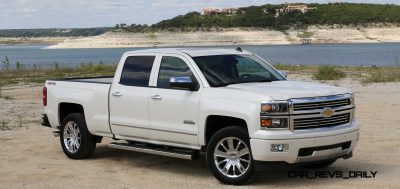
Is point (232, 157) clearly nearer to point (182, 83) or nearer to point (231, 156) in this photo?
point (231, 156)

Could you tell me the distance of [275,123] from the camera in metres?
8.05

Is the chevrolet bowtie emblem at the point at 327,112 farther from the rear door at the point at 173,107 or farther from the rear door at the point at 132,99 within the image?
the rear door at the point at 132,99

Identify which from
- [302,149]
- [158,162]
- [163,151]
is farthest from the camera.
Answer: [158,162]

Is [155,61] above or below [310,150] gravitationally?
above

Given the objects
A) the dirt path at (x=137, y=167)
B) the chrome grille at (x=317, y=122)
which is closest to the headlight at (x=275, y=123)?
the chrome grille at (x=317, y=122)

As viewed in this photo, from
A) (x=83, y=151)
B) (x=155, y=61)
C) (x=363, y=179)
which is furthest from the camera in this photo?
(x=83, y=151)

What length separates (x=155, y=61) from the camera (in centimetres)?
963

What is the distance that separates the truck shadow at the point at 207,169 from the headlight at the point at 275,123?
1.65 ft

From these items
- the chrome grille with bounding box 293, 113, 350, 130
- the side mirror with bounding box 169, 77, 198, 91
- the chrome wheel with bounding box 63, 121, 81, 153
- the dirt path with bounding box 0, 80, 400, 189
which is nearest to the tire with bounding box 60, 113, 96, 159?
the chrome wheel with bounding box 63, 121, 81, 153

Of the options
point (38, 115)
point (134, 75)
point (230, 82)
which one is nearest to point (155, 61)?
point (134, 75)

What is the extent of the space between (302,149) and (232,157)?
0.88 metres

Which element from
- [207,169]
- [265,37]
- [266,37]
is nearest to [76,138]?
[207,169]

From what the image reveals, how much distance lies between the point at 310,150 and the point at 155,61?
2.60 m

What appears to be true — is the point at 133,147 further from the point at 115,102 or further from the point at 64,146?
the point at 64,146
